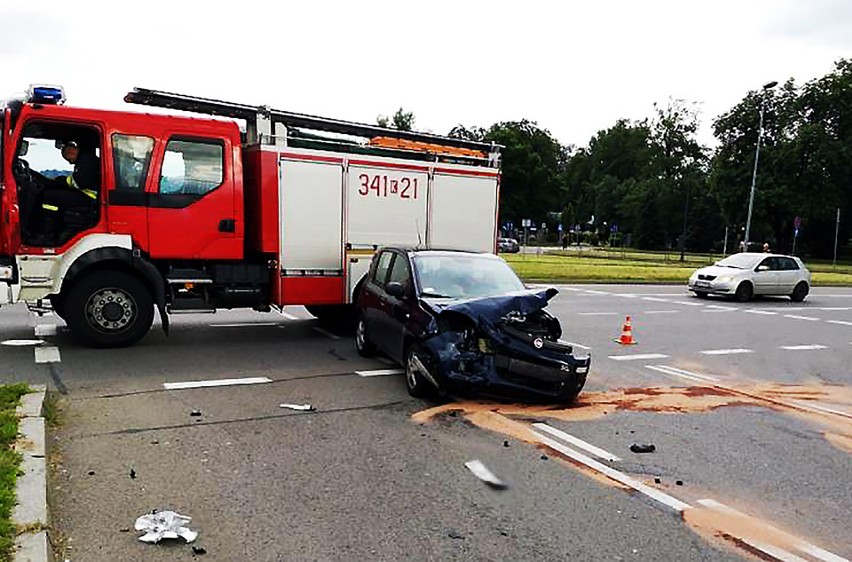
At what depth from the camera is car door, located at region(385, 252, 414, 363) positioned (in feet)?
25.4

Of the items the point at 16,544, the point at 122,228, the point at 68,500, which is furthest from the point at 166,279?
the point at 16,544

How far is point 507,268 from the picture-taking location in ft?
28.7

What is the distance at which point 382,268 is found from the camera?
914 centimetres

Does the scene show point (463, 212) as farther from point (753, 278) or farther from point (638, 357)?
point (753, 278)

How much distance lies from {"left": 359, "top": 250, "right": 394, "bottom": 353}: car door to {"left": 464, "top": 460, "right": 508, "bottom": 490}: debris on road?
3.22 meters

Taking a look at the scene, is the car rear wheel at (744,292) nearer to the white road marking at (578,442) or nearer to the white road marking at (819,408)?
the white road marking at (819,408)

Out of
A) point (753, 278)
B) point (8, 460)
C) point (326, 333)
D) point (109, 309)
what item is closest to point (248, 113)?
point (109, 309)

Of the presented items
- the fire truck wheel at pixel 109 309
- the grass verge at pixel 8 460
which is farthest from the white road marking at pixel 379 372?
the grass verge at pixel 8 460

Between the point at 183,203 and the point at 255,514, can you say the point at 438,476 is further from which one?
the point at 183,203

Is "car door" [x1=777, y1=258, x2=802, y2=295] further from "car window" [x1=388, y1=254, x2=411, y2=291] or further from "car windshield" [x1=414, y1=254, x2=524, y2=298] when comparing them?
"car window" [x1=388, y1=254, x2=411, y2=291]

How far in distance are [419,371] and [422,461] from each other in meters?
1.79

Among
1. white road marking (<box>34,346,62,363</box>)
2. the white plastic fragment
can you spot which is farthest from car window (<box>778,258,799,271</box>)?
the white plastic fragment

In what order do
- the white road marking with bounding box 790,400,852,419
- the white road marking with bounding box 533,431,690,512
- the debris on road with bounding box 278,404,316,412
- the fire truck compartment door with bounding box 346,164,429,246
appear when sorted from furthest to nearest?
the fire truck compartment door with bounding box 346,164,429,246, the white road marking with bounding box 790,400,852,419, the debris on road with bounding box 278,404,316,412, the white road marking with bounding box 533,431,690,512

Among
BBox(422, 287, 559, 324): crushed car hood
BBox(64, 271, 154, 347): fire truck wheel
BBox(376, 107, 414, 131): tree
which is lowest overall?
BBox(64, 271, 154, 347): fire truck wheel
